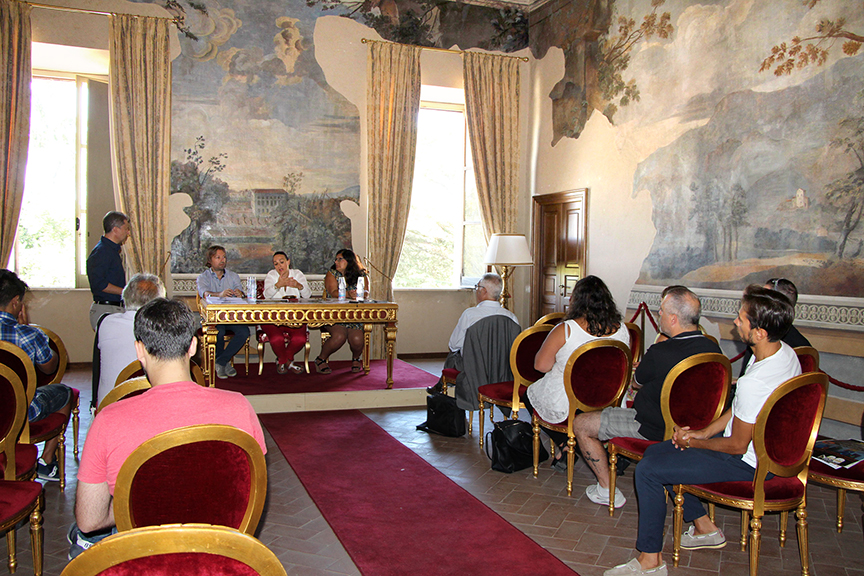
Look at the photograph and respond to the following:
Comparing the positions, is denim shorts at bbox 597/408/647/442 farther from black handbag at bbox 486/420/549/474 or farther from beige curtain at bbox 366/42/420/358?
beige curtain at bbox 366/42/420/358

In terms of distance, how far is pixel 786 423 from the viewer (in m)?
2.71

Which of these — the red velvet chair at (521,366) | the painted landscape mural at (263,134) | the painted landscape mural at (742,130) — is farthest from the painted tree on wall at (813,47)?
the painted landscape mural at (263,134)

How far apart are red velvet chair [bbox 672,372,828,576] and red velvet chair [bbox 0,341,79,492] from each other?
3.25 m

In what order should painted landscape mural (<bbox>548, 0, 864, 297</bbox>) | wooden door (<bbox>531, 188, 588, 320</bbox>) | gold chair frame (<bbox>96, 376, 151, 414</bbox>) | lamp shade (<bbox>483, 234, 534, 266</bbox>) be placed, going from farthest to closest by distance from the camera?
1. wooden door (<bbox>531, 188, 588, 320</bbox>)
2. lamp shade (<bbox>483, 234, 534, 266</bbox>)
3. painted landscape mural (<bbox>548, 0, 864, 297</bbox>)
4. gold chair frame (<bbox>96, 376, 151, 414</bbox>)

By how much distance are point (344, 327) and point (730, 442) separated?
521cm

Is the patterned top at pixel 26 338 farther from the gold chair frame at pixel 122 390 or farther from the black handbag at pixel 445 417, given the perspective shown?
the black handbag at pixel 445 417

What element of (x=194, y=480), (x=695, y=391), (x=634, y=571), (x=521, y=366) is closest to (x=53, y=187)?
(x=521, y=366)

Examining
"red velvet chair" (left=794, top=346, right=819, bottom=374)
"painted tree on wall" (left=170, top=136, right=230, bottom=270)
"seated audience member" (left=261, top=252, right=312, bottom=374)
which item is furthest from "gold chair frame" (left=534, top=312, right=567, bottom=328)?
"painted tree on wall" (left=170, top=136, right=230, bottom=270)

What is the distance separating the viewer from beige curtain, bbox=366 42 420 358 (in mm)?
8914

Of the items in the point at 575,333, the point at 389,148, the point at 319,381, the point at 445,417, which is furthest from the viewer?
the point at 389,148

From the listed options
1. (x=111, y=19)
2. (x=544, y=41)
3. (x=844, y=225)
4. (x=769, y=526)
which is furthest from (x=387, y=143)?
(x=769, y=526)

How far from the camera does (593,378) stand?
3877 millimetres

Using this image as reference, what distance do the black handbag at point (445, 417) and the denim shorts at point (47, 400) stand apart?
265 cm

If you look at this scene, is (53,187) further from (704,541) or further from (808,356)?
(808,356)
